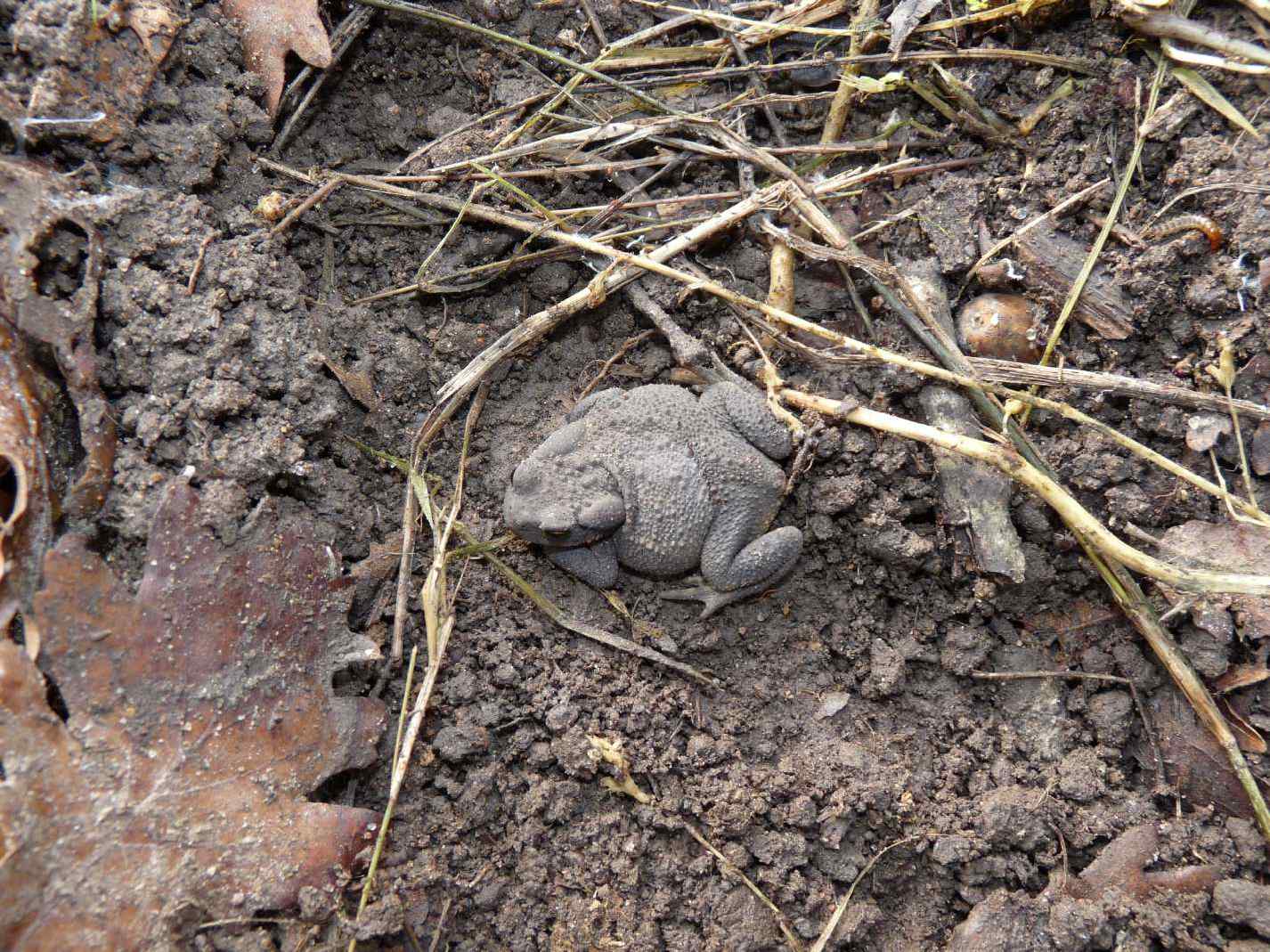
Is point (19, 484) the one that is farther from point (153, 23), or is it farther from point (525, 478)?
point (153, 23)

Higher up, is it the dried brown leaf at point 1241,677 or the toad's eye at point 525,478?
the toad's eye at point 525,478

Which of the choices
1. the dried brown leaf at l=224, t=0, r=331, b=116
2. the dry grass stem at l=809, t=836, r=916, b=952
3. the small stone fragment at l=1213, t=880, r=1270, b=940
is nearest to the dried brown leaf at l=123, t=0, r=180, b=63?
the dried brown leaf at l=224, t=0, r=331, b=116

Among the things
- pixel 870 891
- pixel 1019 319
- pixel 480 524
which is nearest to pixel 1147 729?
pixel 870 891

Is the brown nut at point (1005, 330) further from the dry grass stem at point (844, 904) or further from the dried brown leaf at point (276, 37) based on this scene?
the dried brown leaf at point (276, 37)

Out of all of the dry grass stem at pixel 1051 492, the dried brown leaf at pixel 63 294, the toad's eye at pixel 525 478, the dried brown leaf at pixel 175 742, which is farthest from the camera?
the toad's eye at pixel 525 478

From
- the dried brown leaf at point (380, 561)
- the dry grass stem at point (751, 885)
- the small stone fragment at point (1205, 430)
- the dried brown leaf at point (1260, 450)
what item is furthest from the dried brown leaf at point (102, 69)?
the dried brown leaf at point (1260, 450)

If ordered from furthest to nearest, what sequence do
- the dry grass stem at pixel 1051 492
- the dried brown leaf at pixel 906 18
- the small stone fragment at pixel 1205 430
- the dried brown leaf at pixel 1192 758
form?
the dried brown leaf at pixel 906 18
the small stone fragment at pixel 1205 430
the dried brown leaf at pixel 1192 758
the dry grass stem at pixel 1051 492

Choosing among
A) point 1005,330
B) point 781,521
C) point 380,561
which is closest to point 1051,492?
point 1005,330
